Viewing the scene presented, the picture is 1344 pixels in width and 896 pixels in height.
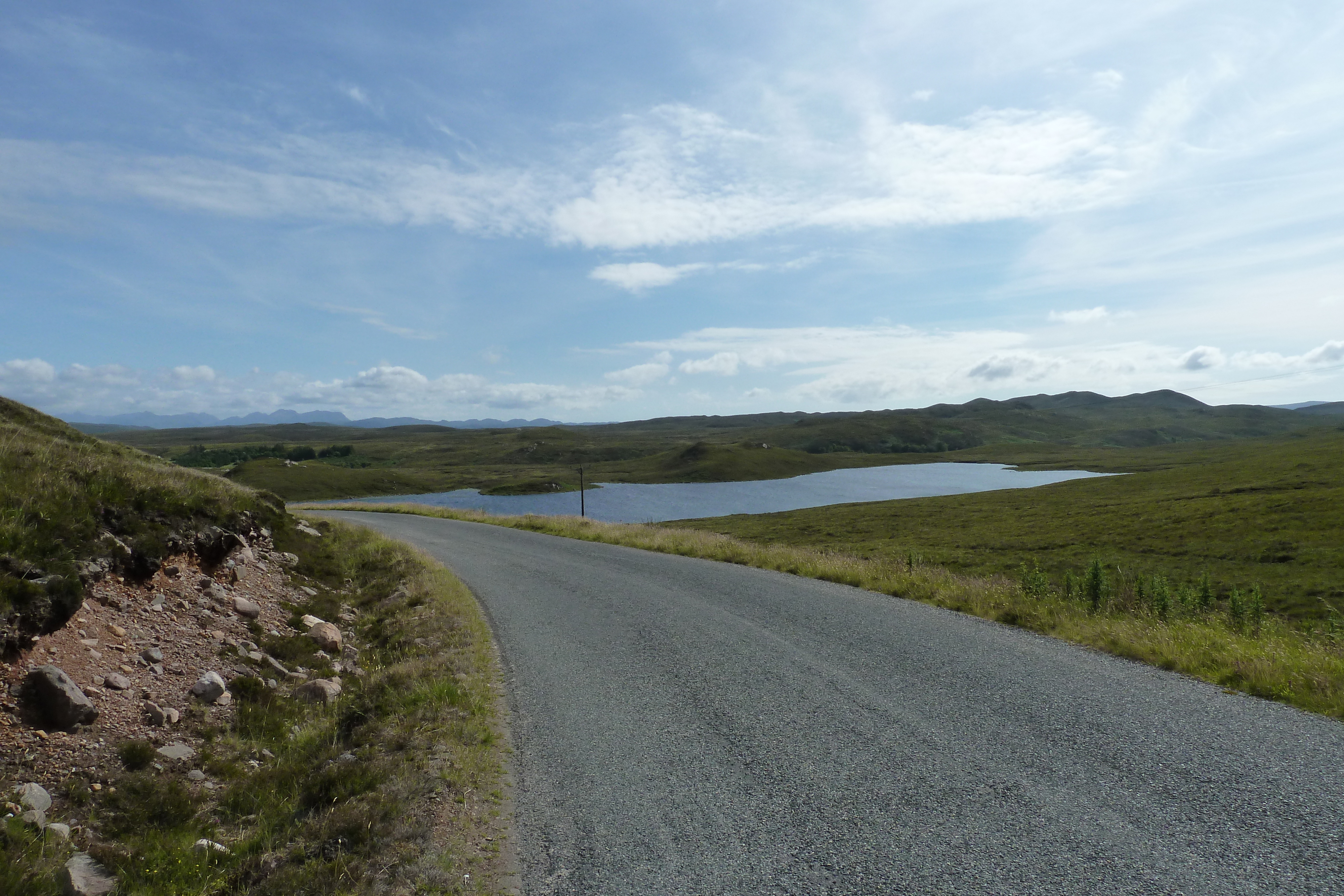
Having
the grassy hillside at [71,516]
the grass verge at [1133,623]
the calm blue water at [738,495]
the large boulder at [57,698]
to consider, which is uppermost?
the grassy hillside at [71,516]

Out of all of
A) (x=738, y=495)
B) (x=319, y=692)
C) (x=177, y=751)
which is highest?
(x=177, y=751)

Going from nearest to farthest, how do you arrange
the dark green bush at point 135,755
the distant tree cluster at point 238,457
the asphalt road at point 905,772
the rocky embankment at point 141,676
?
the asphalt road at point 905,772
the rocky embankment at point 141,676
the dark green bush at point 135,755
the distant tree cluster at point 238,457

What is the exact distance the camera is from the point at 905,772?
634cm

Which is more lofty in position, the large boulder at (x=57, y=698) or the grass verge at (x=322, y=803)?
the large boulder at (x=57, y=698)

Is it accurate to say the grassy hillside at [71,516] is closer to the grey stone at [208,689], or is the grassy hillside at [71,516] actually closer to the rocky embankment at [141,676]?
the rocky embankment at [141,676]

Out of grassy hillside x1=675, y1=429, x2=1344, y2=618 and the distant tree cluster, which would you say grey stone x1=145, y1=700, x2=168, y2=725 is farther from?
the distant tree cluster

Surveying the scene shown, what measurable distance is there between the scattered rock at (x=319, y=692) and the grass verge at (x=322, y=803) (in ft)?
0.52

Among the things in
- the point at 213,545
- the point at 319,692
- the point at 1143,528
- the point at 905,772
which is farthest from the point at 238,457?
the point at 905,772

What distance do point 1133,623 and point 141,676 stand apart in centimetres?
1519

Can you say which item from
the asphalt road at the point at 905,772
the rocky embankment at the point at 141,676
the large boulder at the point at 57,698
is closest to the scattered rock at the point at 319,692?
the rocky embankment at the point at 141,676

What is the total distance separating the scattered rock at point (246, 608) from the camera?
1137cm

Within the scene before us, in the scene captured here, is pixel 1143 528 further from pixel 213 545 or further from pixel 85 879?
pixel 85 879

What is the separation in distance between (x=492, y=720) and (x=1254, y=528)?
54.7 m

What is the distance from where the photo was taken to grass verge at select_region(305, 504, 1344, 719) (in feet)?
27.5
